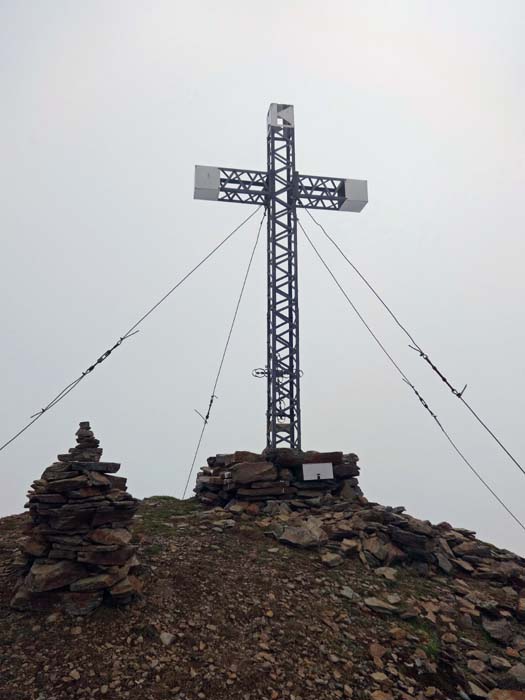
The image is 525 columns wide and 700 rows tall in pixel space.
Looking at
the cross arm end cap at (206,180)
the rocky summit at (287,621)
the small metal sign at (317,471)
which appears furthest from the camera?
the cross arm end cap at (206,180)

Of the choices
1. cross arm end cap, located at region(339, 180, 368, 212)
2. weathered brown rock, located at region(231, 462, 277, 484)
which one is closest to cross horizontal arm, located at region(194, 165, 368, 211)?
cross arm end cap, located at region(339, 180, 368, 212)

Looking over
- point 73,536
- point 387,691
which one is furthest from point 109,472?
point 387,691

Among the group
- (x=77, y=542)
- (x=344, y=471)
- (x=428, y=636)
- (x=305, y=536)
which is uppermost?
(x=344, y=471)

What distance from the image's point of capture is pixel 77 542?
979 centimetres

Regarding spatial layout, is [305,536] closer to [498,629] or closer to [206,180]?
[498,629]

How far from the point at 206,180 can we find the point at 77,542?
1424cm

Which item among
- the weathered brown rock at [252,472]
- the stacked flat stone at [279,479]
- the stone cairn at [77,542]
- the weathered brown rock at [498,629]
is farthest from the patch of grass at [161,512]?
the weathered brown rock at [498,629]

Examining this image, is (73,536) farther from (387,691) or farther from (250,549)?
(387,691)

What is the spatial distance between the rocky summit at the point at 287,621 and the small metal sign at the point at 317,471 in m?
1.91

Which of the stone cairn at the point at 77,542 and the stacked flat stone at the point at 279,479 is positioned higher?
the stacked flat stone at the point at 279,479

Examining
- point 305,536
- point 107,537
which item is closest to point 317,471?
point 305,536

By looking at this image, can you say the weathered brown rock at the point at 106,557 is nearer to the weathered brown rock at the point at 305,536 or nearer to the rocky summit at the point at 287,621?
the rocky summit at the point at 287,621

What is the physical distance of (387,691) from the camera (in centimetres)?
799

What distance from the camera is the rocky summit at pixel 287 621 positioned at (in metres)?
7.77
